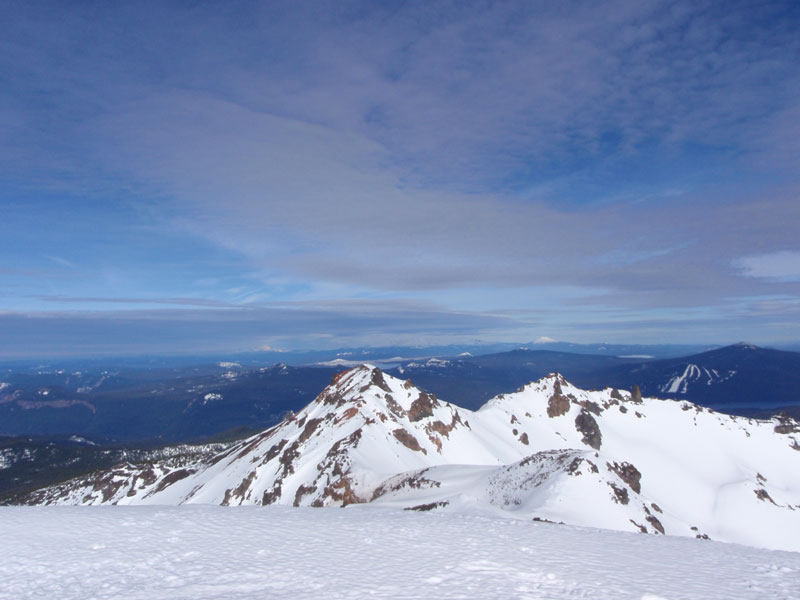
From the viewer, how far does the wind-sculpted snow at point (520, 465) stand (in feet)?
143

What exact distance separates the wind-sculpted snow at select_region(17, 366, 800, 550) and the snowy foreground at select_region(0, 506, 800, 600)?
1379 cm

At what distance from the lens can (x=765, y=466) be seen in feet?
457

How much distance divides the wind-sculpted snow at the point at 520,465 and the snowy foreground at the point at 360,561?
13794 millimetres

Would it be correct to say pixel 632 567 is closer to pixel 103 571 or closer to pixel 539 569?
pixel 539 569

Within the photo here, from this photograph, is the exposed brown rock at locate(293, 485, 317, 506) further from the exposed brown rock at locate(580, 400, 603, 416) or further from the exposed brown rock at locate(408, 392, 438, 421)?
the exposed brown rock at locate(580, 400, 603, 416)

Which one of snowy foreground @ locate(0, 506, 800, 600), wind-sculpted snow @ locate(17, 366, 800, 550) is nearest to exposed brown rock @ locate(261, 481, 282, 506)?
wind-sculpted snow @ locate(17, 366, 800, 550)

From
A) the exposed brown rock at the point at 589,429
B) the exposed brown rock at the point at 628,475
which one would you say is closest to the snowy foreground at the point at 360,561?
the exposed brown rock at the point at 628,475

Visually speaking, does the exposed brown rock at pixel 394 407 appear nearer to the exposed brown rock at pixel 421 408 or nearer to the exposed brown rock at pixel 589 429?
the exposed brown rock at pixel 421 408

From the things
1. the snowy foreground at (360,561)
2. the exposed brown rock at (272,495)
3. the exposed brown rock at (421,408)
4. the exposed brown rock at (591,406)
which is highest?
the snowy foreground at (360,561)

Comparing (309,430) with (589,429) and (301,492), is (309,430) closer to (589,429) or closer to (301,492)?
(301,492)

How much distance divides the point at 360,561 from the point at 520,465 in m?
37.4

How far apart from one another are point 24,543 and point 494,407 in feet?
438

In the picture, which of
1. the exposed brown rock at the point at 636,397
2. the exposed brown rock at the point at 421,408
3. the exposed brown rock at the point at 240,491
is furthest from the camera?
the exposed brown rock at the point at 636,397

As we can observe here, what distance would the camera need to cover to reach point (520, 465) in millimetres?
47344
